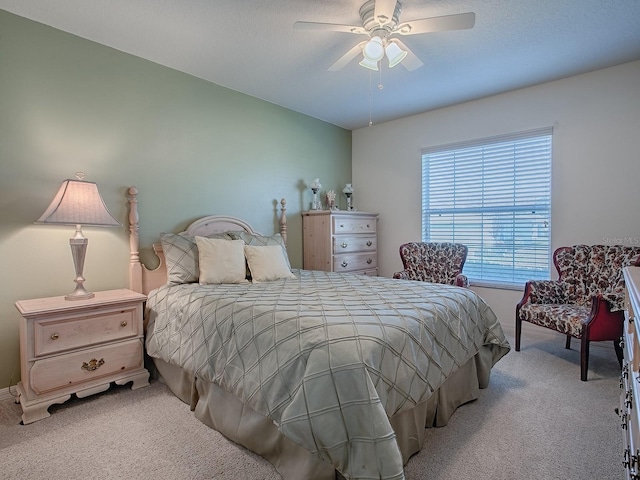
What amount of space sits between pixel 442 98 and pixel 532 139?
1059 mm

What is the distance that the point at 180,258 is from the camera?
2.80 meters

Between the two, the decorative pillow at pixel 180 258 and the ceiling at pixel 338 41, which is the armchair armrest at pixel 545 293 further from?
the decorative pillow at pixel 180 258

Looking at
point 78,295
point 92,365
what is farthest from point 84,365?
point 78,295

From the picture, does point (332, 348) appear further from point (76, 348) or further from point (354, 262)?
point (354, 262)

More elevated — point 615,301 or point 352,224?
point 352,224

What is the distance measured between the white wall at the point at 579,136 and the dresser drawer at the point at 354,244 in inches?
44.6

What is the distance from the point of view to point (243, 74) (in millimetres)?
3311

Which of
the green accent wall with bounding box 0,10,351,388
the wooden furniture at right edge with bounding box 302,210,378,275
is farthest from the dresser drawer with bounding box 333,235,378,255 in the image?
the green accent wall with bounding box 0,10,351,388

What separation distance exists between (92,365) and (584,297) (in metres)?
4.03

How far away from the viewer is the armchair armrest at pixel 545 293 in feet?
10.5

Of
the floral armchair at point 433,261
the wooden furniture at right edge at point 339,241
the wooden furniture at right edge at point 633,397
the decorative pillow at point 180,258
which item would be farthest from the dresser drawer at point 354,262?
the wooden furniture at right edge at point 633,397

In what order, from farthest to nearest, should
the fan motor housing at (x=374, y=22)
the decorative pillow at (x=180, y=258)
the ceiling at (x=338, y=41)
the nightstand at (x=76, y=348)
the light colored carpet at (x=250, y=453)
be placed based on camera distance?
1. the decorative pillow at (x=180, y=258)
2. the ceiling at (x=338, y=41)
3. the fan motor housing at (x=374, y=22)
4. the nightstand at (x=76, y=348)
5. the light colored carpet at (x=250, y=453)

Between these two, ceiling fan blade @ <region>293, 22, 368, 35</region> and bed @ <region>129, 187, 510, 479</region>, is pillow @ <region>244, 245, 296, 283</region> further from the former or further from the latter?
Result: ceiling fan blade @ <region>293, 22, 368, 35</region>

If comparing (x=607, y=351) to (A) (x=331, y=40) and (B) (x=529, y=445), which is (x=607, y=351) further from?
(A) (x=331, y=40)
